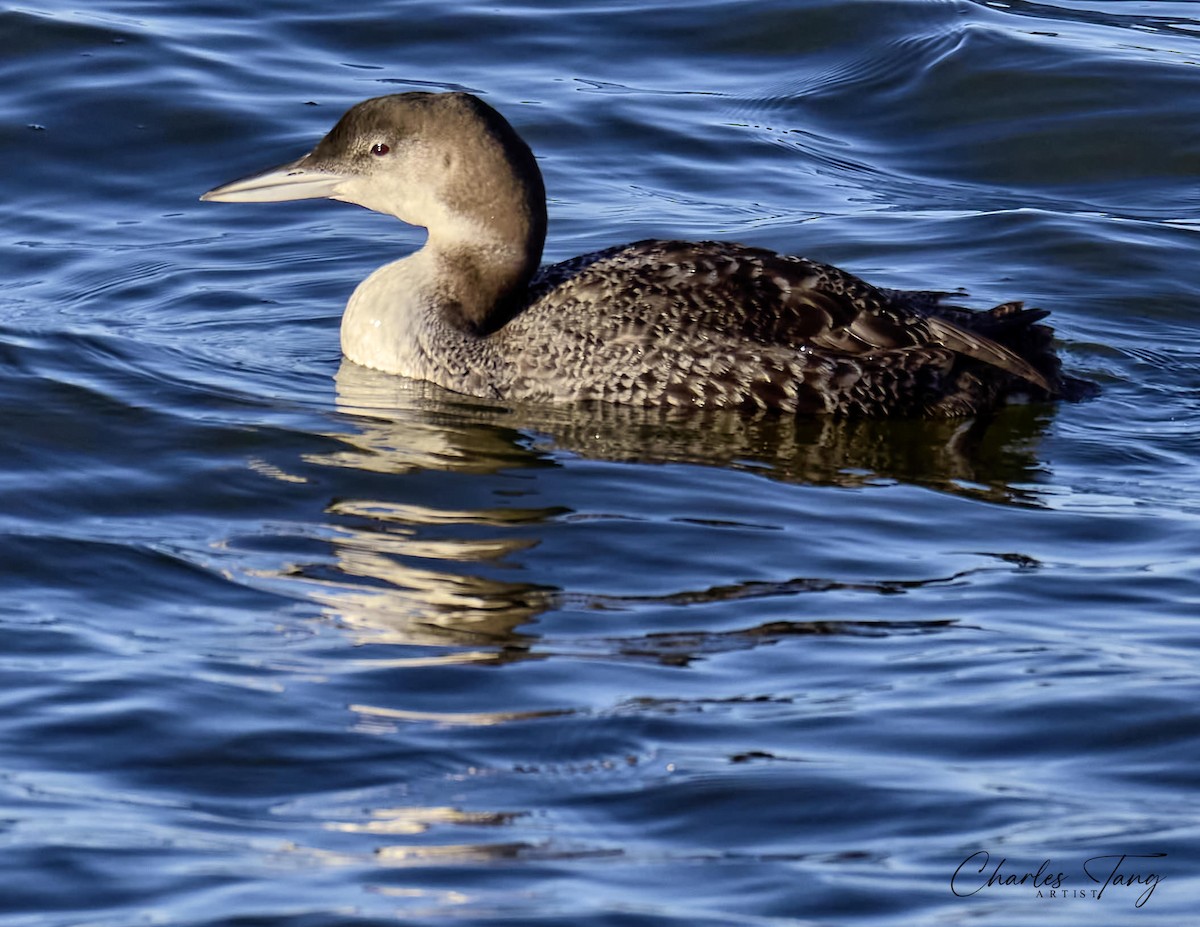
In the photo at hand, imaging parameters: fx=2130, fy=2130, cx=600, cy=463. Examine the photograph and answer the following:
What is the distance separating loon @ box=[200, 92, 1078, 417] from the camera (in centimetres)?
731

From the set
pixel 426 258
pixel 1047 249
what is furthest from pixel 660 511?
pixel 1047 249

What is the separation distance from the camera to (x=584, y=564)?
593 cm

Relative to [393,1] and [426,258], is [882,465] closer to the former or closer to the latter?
[426,258]

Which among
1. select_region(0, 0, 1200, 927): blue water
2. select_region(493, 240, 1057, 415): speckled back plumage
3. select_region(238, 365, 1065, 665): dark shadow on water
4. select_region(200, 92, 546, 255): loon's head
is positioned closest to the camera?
select_region(0, 0, 1200, 927): blue water

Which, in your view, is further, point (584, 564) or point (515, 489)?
point (515, 489)

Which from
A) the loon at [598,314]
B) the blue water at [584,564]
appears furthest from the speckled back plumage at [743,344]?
the blue water at [584,564]

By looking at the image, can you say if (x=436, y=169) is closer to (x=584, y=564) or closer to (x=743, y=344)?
(x=743, y=344)

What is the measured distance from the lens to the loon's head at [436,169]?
7.63m

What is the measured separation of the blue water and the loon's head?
2.11 ft

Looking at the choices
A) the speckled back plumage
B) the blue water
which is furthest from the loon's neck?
the speckled back plumage

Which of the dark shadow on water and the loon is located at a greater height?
the loon

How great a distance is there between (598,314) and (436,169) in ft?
2.81

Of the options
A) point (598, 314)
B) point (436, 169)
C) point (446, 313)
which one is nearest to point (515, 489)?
point (598, 314)

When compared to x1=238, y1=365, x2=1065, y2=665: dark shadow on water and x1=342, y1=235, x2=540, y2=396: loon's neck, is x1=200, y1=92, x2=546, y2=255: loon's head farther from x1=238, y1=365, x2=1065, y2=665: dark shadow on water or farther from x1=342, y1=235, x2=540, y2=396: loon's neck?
x1=238, y1=365, x2=1065, y2=665: dark shadow on water
